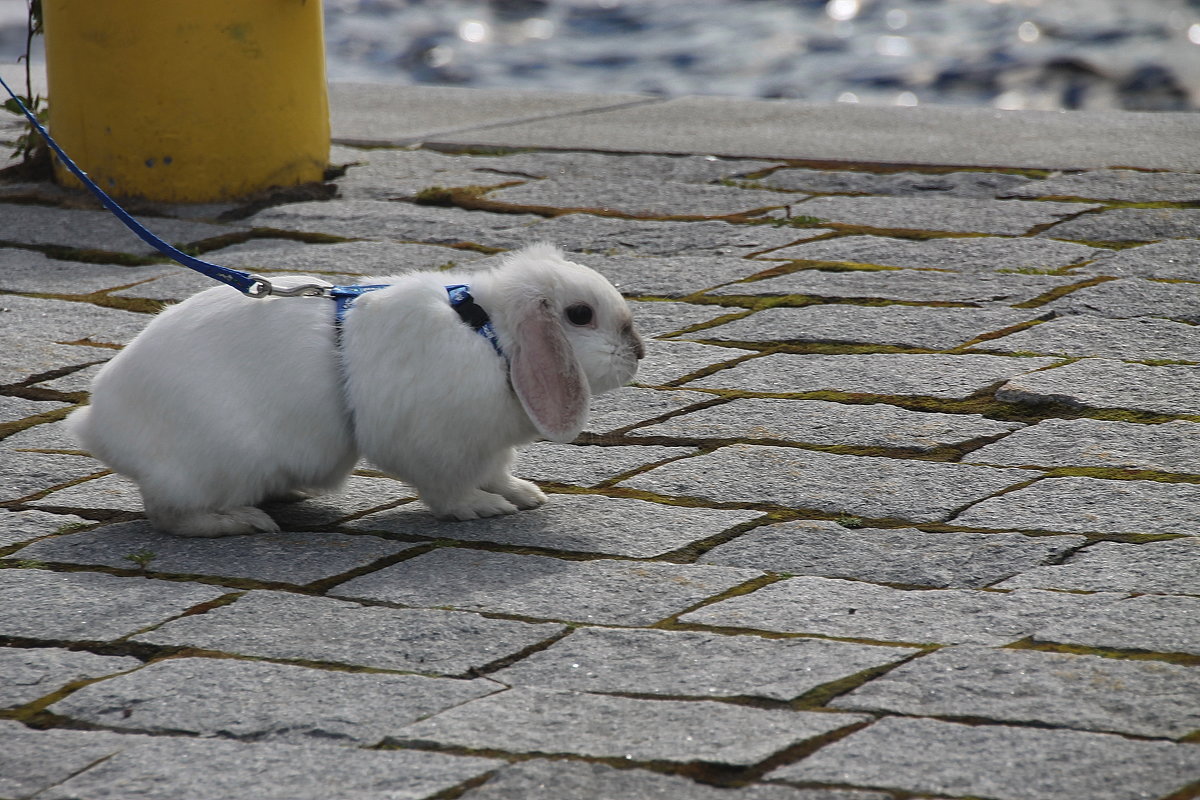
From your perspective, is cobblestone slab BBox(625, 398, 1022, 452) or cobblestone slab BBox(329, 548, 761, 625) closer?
cobblestone slab BBox(329, 548, 761, 625)

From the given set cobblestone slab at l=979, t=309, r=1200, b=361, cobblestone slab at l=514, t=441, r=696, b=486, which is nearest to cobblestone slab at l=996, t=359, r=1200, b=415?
cobblestone slab at l=979, t=309, r=1200, b=361

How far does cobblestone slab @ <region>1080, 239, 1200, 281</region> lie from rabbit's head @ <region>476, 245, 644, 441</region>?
2.46 m

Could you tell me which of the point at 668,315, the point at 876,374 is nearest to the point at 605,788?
the point at 876,374

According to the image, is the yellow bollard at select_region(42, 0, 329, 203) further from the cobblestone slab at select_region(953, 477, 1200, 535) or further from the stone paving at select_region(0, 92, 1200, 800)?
the cobblestone slab at select_region(953, 477, 1200, 535)

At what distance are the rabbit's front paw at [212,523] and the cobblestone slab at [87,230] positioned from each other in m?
2.76

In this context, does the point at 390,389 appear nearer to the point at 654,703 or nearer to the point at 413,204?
the point at 654,703

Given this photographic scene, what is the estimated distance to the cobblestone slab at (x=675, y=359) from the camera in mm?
4801

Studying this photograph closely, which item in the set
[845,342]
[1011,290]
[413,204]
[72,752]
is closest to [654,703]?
[72,752]

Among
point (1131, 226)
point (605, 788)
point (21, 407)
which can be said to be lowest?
point (605, 788)

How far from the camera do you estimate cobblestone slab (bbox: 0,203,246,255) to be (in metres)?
6.29

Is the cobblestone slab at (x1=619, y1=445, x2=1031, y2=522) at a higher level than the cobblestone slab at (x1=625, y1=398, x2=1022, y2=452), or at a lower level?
lower

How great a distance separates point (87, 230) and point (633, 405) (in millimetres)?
2979

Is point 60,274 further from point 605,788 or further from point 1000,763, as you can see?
point 1000,763

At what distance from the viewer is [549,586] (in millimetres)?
3336
